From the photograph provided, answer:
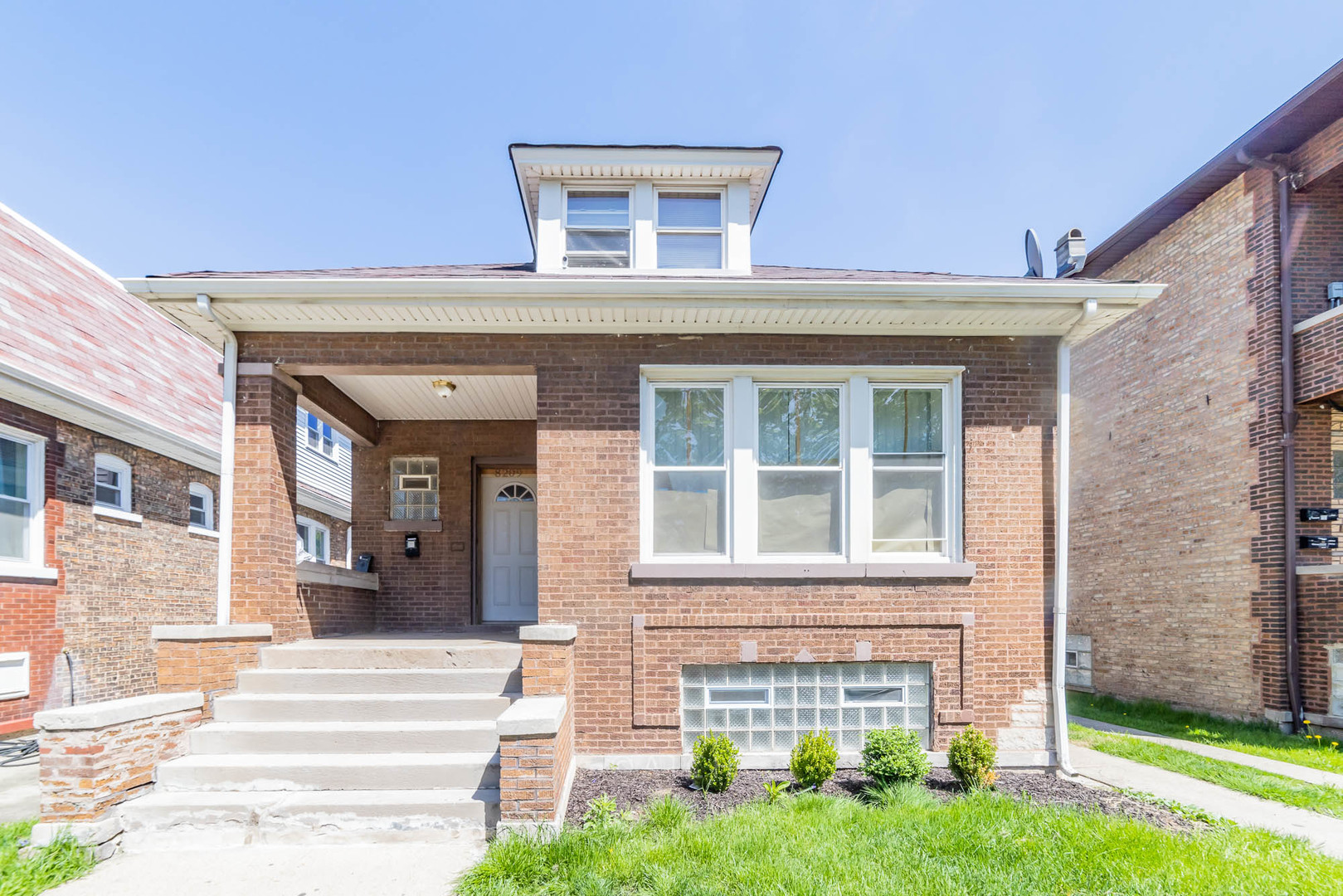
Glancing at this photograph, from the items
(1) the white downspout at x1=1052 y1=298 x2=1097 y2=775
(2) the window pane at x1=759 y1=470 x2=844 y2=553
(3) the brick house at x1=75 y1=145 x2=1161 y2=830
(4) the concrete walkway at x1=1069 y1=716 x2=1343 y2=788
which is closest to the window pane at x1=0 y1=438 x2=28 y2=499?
(3) the brick house at x1=75 y1=145 x2=1161 y2=830

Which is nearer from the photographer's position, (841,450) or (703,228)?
(841,450)

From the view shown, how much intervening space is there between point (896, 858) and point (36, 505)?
1042 cm

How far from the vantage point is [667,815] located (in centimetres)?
501

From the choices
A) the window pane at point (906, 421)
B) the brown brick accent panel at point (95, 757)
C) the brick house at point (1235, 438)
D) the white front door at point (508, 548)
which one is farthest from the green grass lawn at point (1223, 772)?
the brown brick accent panel at point (95, 757)

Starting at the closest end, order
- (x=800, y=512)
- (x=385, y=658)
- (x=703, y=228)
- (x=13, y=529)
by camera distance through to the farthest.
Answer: (x=385, y=658) → (x=800, y=512) → (x=703, y=228) → (x=13, y=529)

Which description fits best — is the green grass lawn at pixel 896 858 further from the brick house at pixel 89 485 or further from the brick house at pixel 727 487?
the brick house at pixel 89 485

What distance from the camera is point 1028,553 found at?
6.79 meters

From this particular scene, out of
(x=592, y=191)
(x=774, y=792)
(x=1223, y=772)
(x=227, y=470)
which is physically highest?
(x=592, y=191)

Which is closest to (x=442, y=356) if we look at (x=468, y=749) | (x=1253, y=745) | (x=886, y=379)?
(x=468, y=749)

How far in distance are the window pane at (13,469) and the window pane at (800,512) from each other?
8.93m

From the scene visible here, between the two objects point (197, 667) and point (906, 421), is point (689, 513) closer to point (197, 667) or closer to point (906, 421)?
point (906, 421)

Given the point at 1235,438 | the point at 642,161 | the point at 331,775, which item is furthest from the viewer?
the point at 1235,438

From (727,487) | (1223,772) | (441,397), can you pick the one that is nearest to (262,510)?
(441,397)

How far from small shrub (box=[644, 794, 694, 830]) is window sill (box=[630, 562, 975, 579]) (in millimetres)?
1875
